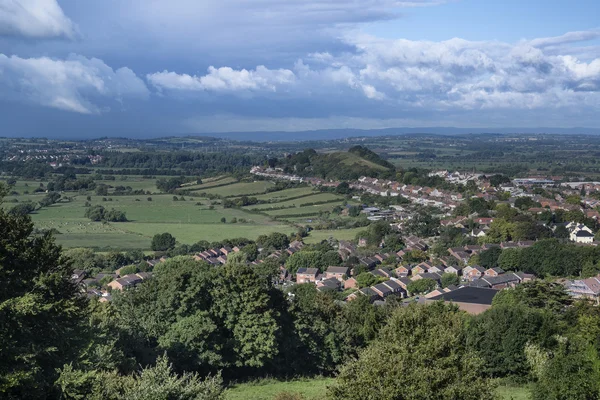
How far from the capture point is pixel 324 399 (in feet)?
39.7

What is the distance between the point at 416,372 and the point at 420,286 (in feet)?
94.7

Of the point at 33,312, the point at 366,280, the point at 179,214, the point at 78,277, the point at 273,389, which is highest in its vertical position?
the point at 33,312

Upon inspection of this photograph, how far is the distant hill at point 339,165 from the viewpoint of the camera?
95.5 m

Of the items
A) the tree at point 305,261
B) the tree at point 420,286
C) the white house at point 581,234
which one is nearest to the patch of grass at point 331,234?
Answer: the tree at point 305,261

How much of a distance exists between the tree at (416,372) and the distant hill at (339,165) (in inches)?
3243

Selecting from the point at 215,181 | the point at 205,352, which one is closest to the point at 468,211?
the point at 215,181

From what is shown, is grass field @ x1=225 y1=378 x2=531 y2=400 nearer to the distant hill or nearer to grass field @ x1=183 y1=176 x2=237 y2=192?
grass field @ x1=183 y1=176 x2=237 y2=192

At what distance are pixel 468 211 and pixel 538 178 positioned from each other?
139 ft

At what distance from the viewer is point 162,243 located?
162 feet

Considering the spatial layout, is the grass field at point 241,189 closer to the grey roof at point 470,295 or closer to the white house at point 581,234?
the white house at point 581,234

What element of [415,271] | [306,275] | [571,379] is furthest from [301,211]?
[571,379]

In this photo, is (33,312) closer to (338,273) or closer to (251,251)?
(338,273)

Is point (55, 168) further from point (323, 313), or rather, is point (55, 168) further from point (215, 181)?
point (323, 313)

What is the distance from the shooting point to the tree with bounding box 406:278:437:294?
38344 millimetres
